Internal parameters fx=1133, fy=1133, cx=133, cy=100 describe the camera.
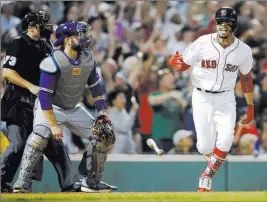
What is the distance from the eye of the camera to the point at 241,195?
34.3ft

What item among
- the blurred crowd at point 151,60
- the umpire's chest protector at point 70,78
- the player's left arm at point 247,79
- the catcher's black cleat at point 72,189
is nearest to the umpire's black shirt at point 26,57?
the umpire's chest protector at point 70,78

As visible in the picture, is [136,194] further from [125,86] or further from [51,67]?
[125,86]

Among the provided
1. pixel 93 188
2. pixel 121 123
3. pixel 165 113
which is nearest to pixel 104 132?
pixel 93 188

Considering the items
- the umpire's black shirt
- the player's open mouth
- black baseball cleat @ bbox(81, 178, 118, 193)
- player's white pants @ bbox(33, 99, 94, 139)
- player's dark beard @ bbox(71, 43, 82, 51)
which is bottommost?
black baseball cleat @ bbox(81, 178, 118, 193)

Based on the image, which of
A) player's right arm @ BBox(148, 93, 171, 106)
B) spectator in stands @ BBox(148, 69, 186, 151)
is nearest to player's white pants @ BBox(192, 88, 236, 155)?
spectator in stands @ BBox(148, 69, 186, 151)

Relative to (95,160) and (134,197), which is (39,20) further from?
(134,197)

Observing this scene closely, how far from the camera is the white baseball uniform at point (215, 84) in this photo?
11.3 m

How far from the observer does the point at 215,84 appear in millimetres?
11344

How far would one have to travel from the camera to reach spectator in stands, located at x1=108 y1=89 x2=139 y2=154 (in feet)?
47.4

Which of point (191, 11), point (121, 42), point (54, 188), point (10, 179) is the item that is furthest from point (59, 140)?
point (191, 11)

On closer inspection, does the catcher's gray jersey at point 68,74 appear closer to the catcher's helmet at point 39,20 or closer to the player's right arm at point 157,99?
the catcher's helmet at point 39,20

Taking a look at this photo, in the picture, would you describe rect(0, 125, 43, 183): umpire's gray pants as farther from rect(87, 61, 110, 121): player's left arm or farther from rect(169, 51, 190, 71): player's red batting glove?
rect(169, 51, 190, 71): player's red batting glove

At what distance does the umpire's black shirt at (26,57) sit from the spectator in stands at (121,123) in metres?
3.03

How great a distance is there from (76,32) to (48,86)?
0.59 meters
